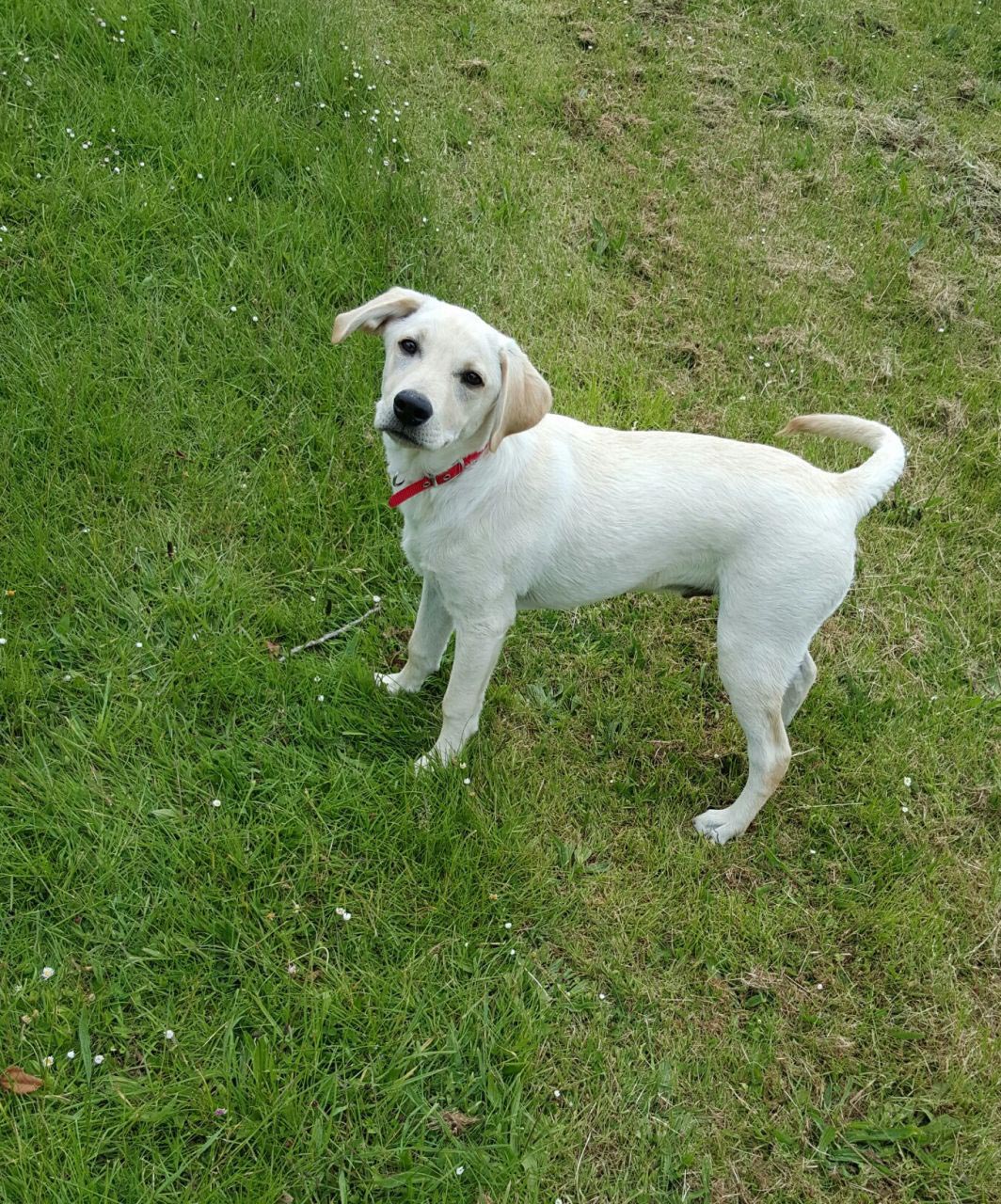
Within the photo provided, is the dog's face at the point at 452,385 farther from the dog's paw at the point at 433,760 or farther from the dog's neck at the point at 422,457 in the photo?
the dog's paw at the point at 433,760

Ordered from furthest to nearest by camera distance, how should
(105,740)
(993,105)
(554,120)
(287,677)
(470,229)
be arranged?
(993,105) < (554,120) < (470,229) < (287,677) < (105,740)

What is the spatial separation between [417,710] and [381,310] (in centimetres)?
155

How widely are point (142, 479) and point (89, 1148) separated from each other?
2.54 metres

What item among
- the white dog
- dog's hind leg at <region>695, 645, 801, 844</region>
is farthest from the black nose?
dog's hind leg at <region>695, 645, 801, 844</region>

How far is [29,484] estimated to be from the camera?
3.70m

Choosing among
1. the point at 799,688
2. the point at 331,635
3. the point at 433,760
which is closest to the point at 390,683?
the point at 331,635

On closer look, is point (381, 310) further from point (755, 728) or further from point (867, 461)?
point (755, 728)

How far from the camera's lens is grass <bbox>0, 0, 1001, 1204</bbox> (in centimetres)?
272

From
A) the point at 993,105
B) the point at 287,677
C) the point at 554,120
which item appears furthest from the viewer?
the point at 993,105

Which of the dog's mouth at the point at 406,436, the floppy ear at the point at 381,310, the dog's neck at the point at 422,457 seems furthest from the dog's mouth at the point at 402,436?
the floppy ear at the point at 381,310

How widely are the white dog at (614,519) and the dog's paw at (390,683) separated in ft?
1.26

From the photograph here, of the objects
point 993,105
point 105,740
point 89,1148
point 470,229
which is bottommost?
point 89,1148

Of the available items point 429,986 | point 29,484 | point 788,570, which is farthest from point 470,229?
point 429,986

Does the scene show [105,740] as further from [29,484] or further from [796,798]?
[796,798]
